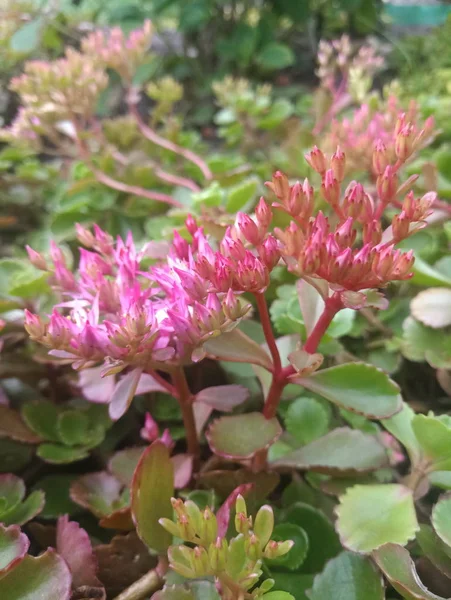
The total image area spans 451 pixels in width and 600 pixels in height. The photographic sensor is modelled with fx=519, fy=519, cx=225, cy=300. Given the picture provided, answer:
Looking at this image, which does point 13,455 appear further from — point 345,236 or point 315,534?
point 345,236

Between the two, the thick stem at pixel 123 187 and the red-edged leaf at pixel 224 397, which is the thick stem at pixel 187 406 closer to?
the red-edged leaf at pixel 224 397

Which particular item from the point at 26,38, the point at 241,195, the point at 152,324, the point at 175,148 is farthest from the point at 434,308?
the point at 26,38

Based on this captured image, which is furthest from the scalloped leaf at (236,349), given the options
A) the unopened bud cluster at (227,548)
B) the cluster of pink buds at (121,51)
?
the cluster of pink buds at (121,51)

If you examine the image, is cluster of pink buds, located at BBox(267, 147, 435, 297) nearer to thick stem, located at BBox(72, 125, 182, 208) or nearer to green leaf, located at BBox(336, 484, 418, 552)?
green leaf, located at BBox(336, 484, 418, 552)

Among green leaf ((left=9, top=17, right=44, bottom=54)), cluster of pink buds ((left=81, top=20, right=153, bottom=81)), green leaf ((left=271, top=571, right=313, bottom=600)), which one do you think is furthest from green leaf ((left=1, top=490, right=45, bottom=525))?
green leaf ((left=9, top=17, right=44, bottom=54))

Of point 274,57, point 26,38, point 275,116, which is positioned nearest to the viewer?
point 275,116

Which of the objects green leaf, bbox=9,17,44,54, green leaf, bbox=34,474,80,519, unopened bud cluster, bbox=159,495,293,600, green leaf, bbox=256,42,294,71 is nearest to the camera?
unopened bud cluster, bbox=159,495,293,600
